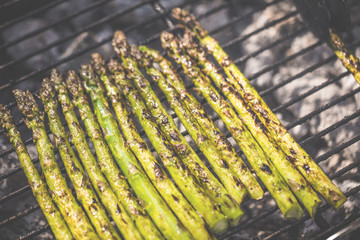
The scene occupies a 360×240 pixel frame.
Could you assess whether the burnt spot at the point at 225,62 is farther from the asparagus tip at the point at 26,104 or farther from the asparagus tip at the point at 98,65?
the asparagus tip at the point at 26,104

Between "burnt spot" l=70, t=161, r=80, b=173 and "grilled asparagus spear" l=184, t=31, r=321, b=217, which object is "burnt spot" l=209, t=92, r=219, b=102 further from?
"burnt spot" l=70, t=161, r=80, b=173

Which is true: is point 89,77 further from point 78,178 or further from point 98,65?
point 78,178

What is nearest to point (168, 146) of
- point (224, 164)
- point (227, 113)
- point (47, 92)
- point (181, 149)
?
point (181, 149)

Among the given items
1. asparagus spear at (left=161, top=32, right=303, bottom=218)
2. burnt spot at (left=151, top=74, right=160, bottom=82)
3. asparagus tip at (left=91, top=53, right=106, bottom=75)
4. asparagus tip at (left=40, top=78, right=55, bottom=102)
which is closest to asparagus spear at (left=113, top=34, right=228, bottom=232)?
burnt spot at (left=151, top=74, right=160, bottom=82)

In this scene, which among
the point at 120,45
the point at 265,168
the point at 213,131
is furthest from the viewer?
the point at 120,45

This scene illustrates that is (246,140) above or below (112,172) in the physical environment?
below

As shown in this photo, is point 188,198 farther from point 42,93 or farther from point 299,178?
point 42,93

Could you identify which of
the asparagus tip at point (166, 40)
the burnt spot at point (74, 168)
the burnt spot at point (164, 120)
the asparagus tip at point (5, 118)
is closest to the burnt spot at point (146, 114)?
the burnt spot at point (164, 120)
